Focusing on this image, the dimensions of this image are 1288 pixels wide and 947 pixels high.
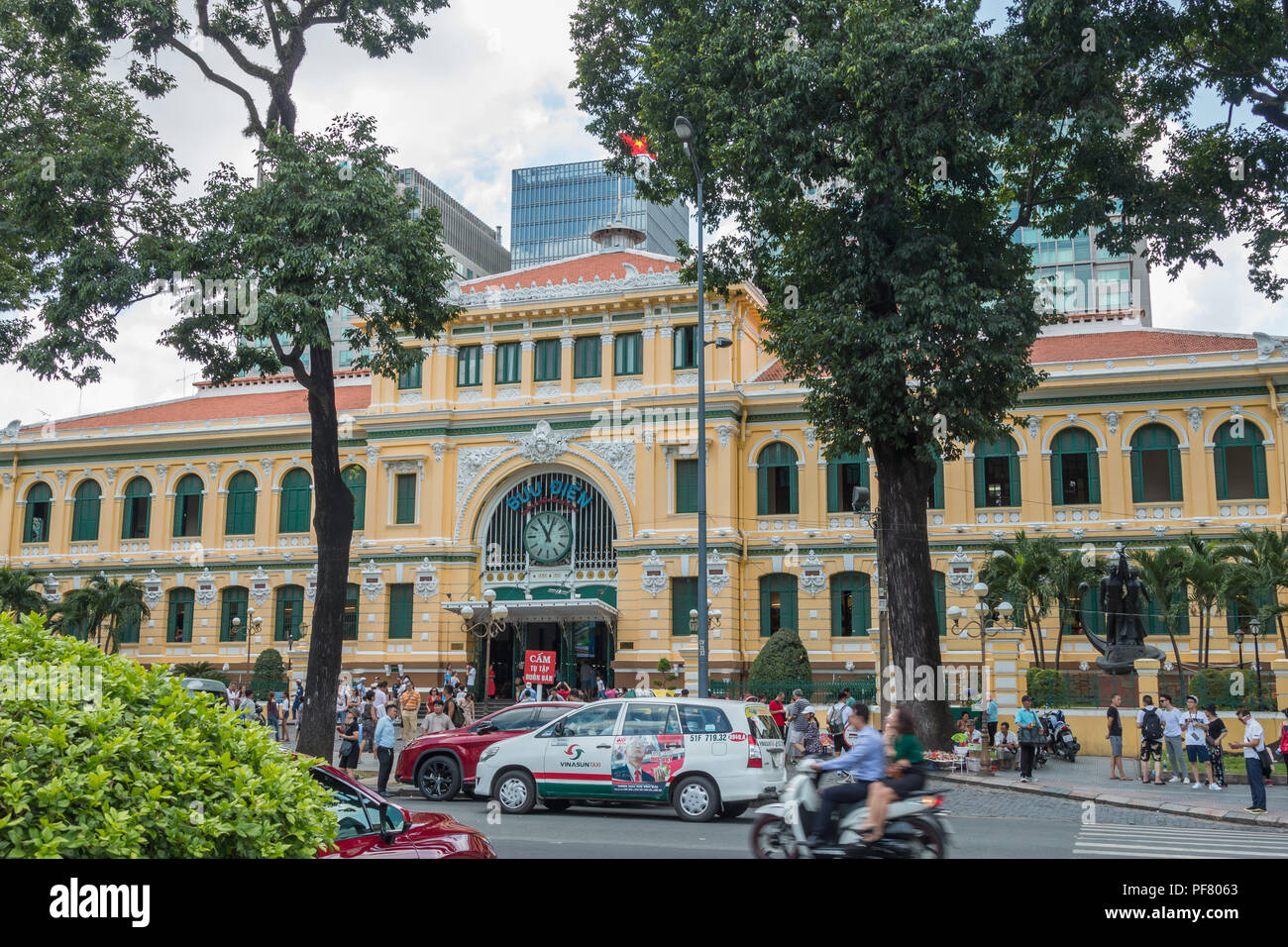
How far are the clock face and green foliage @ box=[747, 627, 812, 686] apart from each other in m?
9.79

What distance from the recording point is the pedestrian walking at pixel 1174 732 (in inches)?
834

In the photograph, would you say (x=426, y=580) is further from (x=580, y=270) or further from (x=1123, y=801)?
(x=1123, y=801)

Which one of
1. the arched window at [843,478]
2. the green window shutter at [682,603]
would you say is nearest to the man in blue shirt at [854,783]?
the green window shutter at [682,603]

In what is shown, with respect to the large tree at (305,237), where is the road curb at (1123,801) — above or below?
below

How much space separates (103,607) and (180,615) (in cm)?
434

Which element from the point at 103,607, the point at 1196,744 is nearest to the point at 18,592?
the point at 103,607

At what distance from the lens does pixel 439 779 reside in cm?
1848

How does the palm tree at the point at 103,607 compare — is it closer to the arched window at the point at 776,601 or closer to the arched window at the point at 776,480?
the arched window at the point at 776,601

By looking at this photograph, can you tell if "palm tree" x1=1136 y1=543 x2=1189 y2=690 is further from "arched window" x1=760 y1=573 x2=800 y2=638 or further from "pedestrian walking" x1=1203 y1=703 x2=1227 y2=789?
"arched window" x1=760 y1=573 x2=800 y2=638

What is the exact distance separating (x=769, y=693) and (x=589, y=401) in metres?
13.8

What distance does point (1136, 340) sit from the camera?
132ft

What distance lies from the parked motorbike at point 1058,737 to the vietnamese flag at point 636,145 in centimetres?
1621

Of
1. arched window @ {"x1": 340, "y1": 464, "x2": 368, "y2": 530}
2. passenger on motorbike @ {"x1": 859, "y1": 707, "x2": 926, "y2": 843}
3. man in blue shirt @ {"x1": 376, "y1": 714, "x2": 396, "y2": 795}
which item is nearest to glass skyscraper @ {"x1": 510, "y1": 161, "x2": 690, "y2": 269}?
arched window @ {"x1": 340, "y1": 464, "x2": 368, "y2": 530}
